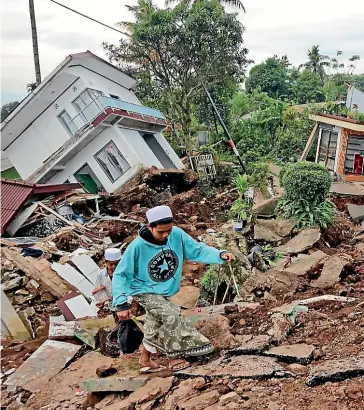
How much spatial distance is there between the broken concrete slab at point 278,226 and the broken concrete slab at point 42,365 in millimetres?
6325

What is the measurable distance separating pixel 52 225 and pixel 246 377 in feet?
34.9

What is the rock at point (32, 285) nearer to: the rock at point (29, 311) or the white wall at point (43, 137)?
the rock at point (29, 311)

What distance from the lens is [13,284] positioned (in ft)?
29.6

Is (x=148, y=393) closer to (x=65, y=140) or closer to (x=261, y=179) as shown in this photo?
(x=261, y=179)

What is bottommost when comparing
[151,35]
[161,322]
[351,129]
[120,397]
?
[120,397]

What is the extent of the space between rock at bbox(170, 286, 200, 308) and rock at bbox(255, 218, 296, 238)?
147 inches

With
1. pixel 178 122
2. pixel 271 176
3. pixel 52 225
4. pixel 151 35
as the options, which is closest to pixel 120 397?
pixel 52 225

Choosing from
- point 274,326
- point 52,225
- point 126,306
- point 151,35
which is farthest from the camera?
point 151,35

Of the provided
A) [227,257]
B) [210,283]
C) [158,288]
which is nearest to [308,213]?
[210,283]

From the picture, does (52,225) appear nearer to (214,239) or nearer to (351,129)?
(214,239)

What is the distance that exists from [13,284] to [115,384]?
18.9ft

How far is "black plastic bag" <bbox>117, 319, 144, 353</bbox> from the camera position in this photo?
4.65m

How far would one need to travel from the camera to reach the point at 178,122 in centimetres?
2409

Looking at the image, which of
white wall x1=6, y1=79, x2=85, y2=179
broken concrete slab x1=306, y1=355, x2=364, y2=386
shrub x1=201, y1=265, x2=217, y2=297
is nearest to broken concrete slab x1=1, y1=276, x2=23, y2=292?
shrub x1=201, y1=265, x2=217, y2=297
